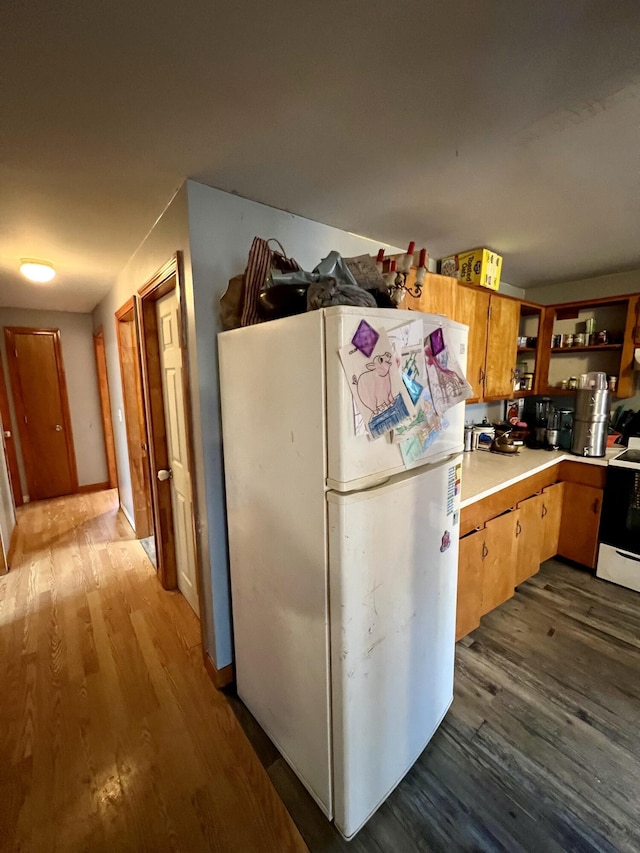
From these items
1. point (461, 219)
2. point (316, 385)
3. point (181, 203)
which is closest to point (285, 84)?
point (181, 203)

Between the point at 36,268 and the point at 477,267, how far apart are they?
2884mm

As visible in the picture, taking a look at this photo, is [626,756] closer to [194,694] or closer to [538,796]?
[538,796]

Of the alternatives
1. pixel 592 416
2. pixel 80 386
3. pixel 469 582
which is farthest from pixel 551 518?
pixel 80 386

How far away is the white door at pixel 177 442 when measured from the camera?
2.00 metres

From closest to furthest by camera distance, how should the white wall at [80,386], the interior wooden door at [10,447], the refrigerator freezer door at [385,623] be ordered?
the refrigerator freezer door at [385,623] < the interior wooden door at [10,447] < the white wall at [80,386]

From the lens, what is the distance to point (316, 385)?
958 millimetres

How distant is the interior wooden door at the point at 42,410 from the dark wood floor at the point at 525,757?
4076 mm

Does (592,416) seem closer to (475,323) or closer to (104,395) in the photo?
(475,323)

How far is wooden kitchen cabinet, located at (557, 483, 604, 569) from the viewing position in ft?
8.24

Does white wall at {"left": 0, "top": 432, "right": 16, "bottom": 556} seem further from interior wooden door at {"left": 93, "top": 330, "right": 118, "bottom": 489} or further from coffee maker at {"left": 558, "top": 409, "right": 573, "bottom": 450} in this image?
coffee maker at {"left": 558, "top": 409, "right": 573, "bottom": 450}

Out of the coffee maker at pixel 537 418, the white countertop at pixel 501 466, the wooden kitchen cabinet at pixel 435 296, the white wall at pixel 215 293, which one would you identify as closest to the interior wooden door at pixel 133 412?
the white wall at pixel 215 293

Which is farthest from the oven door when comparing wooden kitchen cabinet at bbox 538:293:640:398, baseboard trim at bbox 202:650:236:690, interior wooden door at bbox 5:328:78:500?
interior wooden door at bbox 5:328:78:500

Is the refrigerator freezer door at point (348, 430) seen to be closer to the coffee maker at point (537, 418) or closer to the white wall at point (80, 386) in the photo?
the coffee maker at point (537, 418)

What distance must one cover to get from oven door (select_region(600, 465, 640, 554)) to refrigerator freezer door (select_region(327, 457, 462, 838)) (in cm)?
179
